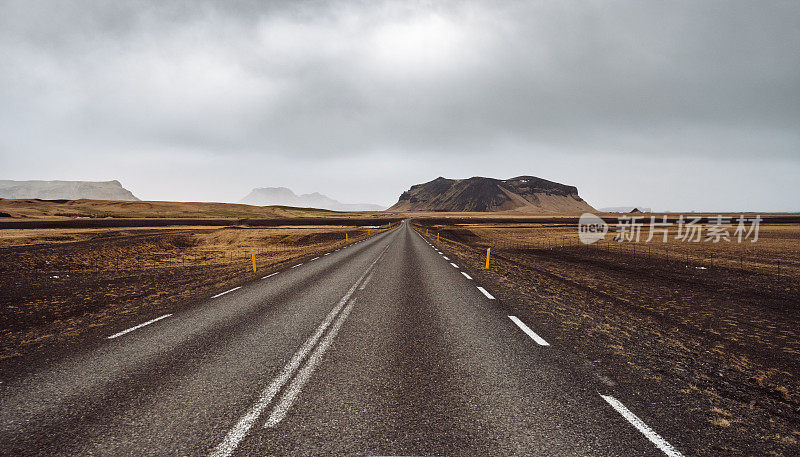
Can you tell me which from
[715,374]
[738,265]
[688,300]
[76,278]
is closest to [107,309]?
[76,278]

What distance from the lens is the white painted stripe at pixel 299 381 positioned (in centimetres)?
364

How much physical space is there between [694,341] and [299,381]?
7.26 m

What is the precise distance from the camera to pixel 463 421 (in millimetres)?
3574

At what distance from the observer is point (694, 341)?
6.61m

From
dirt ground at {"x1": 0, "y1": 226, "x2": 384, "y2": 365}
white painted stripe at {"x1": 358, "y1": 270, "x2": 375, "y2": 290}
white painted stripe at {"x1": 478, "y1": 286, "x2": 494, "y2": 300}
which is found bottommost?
dirt ground at {"x1": 0, "y1": 226, "x2": 384, "y2": 365}

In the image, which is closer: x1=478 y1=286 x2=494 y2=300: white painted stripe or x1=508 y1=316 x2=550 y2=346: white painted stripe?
x1=508 y1=316 x2=550 y2=346: white painted stripe

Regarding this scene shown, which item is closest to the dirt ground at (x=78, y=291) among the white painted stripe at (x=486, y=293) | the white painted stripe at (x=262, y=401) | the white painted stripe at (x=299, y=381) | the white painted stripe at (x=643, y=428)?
the white painted stripe at (x=262, y=401)

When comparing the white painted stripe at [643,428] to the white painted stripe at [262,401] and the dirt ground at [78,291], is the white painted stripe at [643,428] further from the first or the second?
the dirt ground at [78,291]

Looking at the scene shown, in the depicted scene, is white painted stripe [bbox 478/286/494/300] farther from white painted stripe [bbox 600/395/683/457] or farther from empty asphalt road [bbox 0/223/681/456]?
white painted stripe [bbox 600/395/683/457]

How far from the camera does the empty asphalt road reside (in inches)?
127

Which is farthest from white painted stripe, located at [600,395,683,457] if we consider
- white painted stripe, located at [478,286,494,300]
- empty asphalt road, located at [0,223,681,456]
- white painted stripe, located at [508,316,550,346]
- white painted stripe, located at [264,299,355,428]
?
white painted stripe, located at [478,286,494,300]

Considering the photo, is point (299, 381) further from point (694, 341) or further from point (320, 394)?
point (694, 341)

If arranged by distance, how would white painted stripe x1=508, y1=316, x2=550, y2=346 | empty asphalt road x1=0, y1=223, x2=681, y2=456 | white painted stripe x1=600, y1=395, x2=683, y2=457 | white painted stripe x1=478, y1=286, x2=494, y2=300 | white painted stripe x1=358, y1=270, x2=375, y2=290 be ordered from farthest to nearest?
1. white painted stripe x1=358, y1=270, x2=375, y2=290
2. white painted stripe x1=478, y1=286, x2=494, y2=300
3. white painted stripe x1=508, y1=316, x2=550, y2=346
4. empty asphalt road x1=0, y1=223, x2=681, y2=456
5. white painted stripe x1=600, y1=395, x2=683, y2=457

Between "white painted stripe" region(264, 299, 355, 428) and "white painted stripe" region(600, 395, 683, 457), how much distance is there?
3.60m
